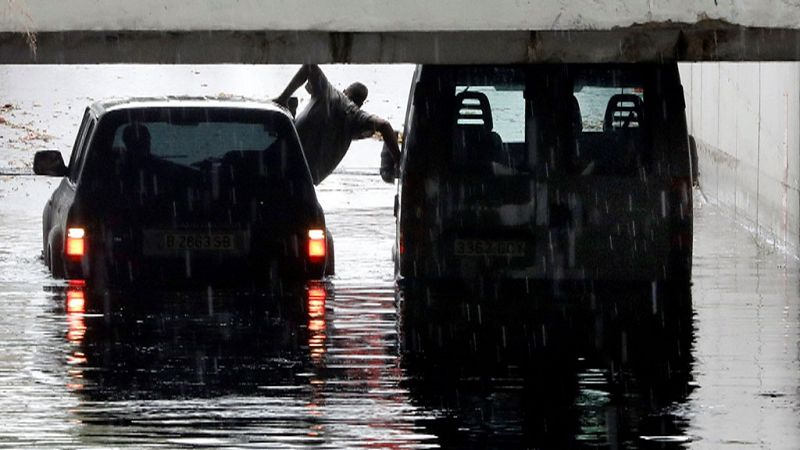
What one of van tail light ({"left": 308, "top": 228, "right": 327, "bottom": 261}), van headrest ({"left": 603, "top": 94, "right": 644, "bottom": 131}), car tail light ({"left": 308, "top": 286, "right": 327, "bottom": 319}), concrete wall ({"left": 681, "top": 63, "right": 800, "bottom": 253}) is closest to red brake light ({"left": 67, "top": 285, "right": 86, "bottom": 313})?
car tail light ({"left": 308, "top": 286, "right": 327, "bottom": 319})

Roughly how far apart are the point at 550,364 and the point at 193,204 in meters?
2.52

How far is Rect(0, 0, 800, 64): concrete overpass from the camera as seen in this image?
32.7ft

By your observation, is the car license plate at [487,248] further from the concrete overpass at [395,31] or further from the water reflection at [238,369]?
the concrete overpass at [395,31]

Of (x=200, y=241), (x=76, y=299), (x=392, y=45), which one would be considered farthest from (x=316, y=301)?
(x=392, y=45)

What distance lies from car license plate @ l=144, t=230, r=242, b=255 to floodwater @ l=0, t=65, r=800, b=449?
506 millimetres

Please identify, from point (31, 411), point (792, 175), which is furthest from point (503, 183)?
point (792, 175)

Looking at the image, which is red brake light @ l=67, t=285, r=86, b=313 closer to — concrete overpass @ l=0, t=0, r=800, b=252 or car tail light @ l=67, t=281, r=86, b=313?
car tail light @ l=67, t=281, r=86, b=313

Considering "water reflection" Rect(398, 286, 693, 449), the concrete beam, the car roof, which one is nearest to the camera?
"water reflection" Rect(398, 286, 693, 449)

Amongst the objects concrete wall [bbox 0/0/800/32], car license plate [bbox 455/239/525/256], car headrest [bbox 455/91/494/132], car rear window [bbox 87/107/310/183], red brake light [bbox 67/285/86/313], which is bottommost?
red brake light [bbox 67/285/86/313]

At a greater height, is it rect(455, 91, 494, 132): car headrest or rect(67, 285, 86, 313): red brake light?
rect(455, 91, 494, 132): car headrest

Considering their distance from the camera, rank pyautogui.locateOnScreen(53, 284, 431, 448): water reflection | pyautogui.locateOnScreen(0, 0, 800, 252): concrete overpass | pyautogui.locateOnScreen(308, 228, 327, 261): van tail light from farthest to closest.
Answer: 1. pyautogui.locateOnScreen(308, 228, 327, 261): van tail light
2. pyautogui.locateOnScreen(0, 0, 800, 252): concrete overpass
3. pyautogui.locateOnScreen(53, 284, 431, 448): water reflection

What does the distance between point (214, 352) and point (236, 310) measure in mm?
2076

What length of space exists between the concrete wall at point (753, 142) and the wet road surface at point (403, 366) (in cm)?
185

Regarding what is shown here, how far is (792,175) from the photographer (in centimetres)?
1842
